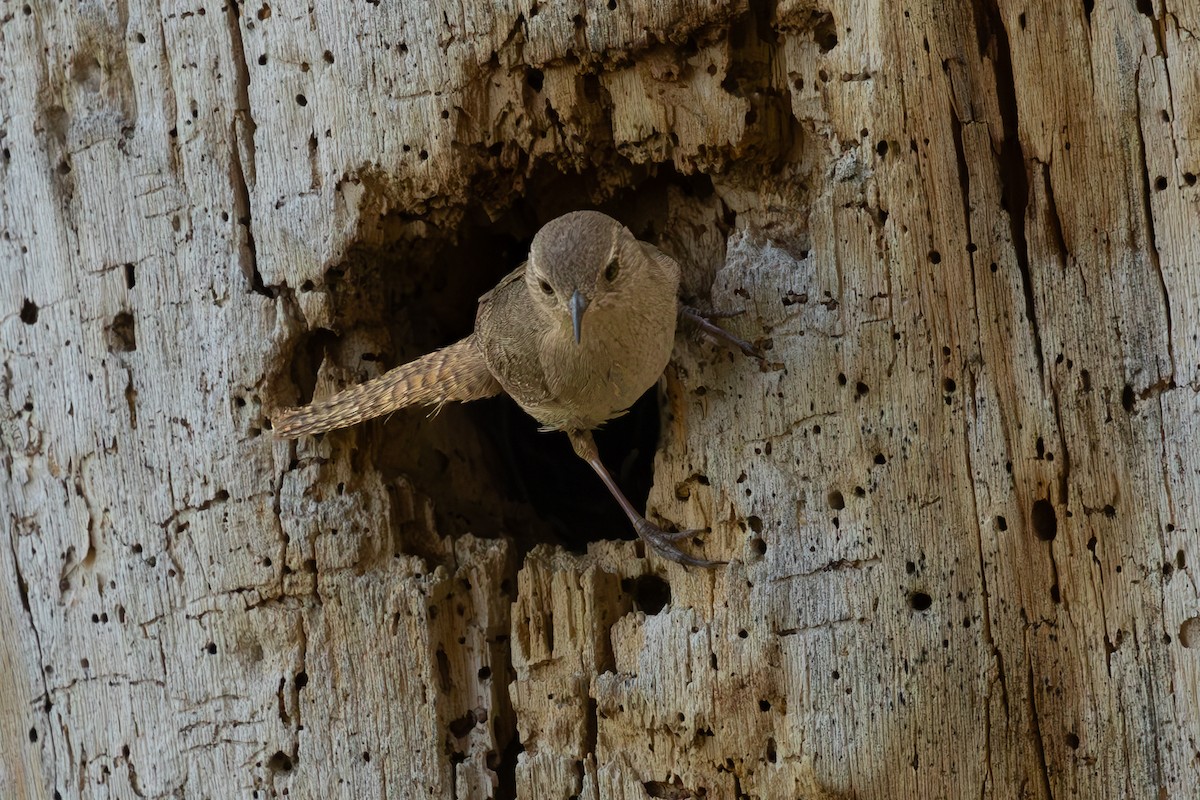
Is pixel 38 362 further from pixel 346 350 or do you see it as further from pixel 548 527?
pixel 548 527

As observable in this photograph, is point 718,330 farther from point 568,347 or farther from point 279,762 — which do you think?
point 279,762

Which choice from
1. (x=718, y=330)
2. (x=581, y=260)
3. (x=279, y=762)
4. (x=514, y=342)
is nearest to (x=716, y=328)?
(x=718, y=330)

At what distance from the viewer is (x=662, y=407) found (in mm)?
4109

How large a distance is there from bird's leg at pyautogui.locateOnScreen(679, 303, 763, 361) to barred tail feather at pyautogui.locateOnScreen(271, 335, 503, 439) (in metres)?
0.80

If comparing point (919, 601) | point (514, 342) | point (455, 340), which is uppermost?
point (455, 340)

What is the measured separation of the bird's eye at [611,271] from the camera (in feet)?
11.8

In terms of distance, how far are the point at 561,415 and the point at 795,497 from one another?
0.91m

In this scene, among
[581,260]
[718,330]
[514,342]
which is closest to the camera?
[581,260]

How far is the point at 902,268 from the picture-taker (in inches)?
137

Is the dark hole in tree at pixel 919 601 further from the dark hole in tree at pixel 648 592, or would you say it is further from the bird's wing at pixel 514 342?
the bird's wing at pixel 514 342

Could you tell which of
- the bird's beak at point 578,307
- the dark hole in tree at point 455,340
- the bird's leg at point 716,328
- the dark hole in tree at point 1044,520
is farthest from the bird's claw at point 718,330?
the dark hole in tree at point 1044,520

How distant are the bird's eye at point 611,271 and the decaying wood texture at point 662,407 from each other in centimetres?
43

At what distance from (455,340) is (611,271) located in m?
1.49

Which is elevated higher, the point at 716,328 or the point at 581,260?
the point at 581,260
